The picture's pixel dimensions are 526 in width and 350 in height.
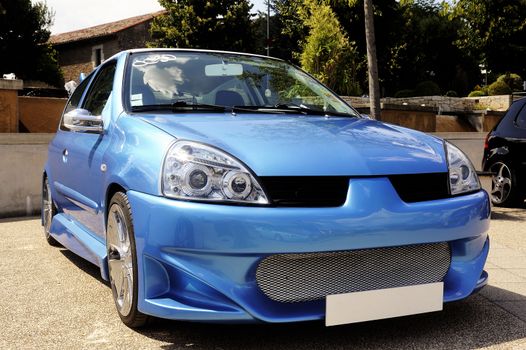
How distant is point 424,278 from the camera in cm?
295

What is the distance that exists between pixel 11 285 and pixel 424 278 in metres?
2.75

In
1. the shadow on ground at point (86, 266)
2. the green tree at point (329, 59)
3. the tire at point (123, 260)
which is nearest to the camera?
the tire at point (123, 260)

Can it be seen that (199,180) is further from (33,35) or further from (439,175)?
(33,35)

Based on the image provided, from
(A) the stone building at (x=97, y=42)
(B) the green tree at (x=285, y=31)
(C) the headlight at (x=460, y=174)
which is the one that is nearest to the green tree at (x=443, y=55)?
(B) the green tree at (x=285, y=31)

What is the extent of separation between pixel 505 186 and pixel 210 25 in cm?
2509

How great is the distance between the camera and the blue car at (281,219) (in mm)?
2645

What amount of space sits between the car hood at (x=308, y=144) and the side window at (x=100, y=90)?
75 cm

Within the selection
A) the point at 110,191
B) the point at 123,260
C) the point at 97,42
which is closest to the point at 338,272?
the point at 123,260

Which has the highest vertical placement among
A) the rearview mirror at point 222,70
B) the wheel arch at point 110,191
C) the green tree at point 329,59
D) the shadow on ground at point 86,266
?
the green tree at point 329,59

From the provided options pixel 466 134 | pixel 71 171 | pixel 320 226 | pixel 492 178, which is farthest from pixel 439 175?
pixel 466 134

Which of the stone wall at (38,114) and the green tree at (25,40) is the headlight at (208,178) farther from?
the green tree at (25,40)

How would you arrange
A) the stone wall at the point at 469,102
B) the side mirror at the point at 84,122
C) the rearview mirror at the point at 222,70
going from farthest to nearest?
the stone wall at the point at 469,102
the rearview mirror at the point at 222,70
the side mirror at the point at 84,122

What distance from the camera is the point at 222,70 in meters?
4.10

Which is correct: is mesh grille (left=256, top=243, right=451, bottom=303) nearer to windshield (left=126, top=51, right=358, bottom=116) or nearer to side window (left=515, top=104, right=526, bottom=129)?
windshield (left=126, top=51, right=358, bottom=116)
